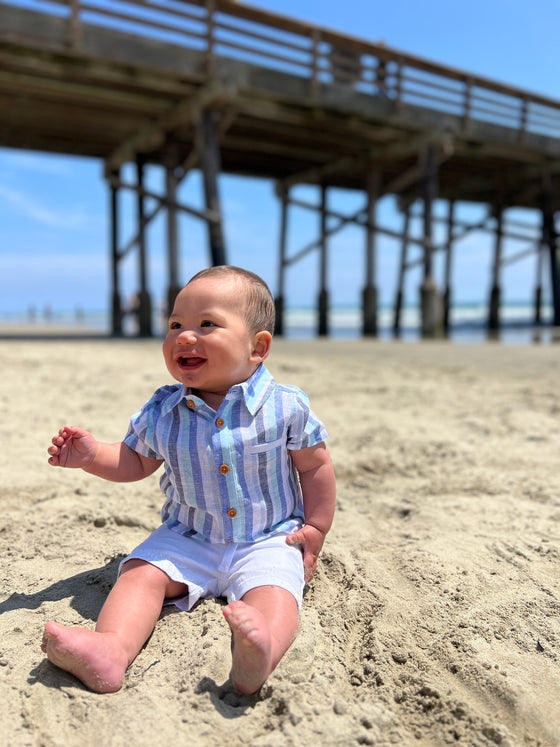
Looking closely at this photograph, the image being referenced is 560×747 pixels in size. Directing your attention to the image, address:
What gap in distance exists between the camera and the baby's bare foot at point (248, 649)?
1.19 m

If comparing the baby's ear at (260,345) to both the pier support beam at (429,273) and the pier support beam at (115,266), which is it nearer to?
Result: the pier support beam at (429,273)

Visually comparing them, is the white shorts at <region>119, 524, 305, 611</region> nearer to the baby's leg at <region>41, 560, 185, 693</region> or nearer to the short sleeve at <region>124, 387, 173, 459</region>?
the baby's leg at <region>41, 560, 185, 693</region>

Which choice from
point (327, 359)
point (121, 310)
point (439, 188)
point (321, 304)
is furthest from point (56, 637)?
point (439, 188)

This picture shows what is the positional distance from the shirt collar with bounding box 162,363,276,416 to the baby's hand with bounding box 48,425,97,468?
0.22 meters

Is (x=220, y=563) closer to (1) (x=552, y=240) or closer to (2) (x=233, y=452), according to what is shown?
(2) (x=233, y=452)

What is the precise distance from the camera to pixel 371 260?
11180 millimetres

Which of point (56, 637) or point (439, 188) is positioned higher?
point (439, 188)

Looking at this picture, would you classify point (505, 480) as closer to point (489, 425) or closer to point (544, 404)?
point (489, 425)

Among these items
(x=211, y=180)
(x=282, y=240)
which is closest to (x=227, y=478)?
(x=211, y=180)

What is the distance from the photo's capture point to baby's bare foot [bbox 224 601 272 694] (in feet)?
3.90

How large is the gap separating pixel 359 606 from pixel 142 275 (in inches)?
380

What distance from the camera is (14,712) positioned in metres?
1.17

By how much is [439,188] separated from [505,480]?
14195mm

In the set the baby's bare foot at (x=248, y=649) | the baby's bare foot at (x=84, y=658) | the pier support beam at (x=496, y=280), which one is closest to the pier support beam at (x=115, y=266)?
the pier support beam at (x=496, y=280)
